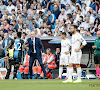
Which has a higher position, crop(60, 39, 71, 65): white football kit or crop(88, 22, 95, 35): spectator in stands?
crop(88, 22, 95, 35): spectator in stands

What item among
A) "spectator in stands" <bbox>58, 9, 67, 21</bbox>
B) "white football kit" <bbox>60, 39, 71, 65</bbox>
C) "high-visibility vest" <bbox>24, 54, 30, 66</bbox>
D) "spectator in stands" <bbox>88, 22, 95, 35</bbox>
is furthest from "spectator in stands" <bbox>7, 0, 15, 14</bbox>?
"white football kit" <bbox>60, 39, 71, 65</bbox>

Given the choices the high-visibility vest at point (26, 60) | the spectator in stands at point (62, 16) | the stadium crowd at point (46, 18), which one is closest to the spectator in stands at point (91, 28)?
the stadium crowd at point (46, 18)

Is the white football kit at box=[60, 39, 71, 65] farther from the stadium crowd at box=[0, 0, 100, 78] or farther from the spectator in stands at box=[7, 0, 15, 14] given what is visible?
the spectator in stands at box=[7, 0, 15, 14]

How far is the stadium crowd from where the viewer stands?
1669cm

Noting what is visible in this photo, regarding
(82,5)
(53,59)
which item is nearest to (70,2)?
(82,5)

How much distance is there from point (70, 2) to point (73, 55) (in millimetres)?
8646

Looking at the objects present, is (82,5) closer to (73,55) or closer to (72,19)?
(72,19)

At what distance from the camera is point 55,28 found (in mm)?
16812

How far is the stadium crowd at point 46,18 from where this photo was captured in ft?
54.7

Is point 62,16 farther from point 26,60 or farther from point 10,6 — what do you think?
point 26,60

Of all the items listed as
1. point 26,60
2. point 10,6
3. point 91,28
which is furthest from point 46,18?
point 26,60

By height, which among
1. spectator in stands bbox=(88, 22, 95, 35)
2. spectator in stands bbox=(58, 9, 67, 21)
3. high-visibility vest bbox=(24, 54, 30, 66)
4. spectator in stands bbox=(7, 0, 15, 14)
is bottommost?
high-visibility vest bbox=(24, 54, 30, 66)

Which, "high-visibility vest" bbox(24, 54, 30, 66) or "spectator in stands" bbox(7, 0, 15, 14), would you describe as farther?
"spectator in stands" bbox(7, 0, 15, 14)

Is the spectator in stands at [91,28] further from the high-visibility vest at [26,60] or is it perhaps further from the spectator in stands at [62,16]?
the high-visibility vest at [26,60]
